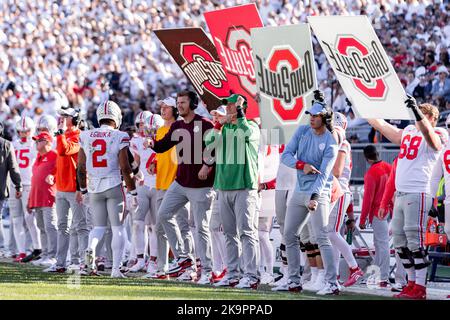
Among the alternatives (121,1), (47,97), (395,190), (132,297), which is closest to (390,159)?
(395,190)

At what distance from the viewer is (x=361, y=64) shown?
12.2m

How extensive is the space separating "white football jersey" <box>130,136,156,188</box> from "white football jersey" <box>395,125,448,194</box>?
4003 millimetres

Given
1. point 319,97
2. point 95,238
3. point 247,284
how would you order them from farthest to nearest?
point 95,238 < point 247,284 < point 319,97

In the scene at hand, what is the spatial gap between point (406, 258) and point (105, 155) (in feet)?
11.7

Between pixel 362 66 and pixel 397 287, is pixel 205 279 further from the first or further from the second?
pixel 362 66

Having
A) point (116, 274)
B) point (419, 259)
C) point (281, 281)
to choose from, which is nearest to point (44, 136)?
point (116, 274)

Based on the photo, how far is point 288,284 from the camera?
42.1 ft

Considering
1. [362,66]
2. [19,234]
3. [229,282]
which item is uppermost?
[362,66]

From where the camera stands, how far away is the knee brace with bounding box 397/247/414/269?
41.1 feet

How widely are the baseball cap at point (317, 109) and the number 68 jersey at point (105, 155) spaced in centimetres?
236

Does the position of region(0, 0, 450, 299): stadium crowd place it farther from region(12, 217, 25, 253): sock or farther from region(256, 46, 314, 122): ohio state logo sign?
region(256, 46, 314, 122): ohio state logo sign

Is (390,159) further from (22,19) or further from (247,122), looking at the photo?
(22,19)

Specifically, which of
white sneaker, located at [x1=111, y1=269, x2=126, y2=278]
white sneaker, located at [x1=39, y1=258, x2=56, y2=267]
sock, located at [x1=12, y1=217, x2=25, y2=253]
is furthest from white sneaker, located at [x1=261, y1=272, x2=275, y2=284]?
sock, located at [x1=12, y1=217, x2=25, y2=253]

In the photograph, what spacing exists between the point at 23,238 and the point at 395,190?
696 centimetres
